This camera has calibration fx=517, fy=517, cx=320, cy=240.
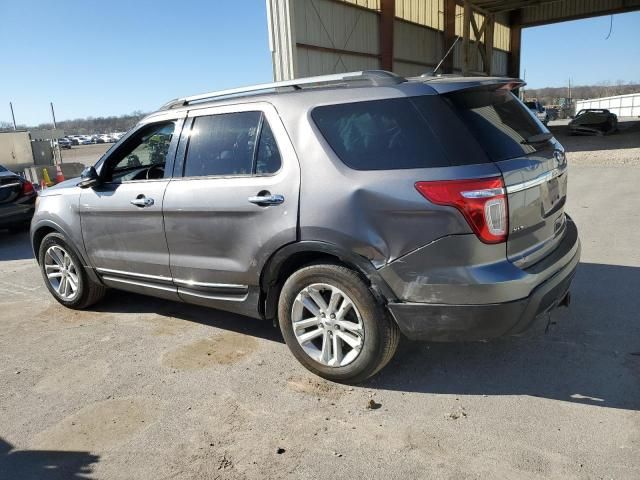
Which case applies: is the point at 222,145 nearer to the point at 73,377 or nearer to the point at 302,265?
the point at 302,265

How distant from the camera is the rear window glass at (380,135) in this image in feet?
9.57

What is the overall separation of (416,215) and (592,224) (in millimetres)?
5552

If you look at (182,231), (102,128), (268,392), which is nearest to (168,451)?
(268,392)

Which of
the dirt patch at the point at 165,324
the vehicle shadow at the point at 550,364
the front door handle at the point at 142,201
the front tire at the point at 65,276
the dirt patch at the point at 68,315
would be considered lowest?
the dirt patch at the point at 68,315

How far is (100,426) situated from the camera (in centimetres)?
309

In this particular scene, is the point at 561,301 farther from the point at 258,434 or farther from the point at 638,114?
the point at 638,114

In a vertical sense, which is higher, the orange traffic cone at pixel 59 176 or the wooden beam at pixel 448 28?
the wooden beam at pixel 448 28

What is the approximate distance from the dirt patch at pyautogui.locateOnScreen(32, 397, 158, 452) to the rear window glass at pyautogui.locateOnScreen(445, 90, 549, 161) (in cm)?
256

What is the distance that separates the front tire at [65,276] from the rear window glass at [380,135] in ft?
9.83

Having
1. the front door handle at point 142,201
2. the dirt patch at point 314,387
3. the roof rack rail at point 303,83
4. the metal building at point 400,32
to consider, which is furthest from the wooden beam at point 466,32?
the dirt patch at point 314,387

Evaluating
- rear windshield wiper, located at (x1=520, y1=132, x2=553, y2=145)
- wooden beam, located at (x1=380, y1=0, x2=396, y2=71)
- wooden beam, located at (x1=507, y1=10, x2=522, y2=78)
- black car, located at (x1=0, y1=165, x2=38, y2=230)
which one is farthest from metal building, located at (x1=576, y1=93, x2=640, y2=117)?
rear windshield wiper, located at (x1=520, y1=132, x2=553, y2=145)

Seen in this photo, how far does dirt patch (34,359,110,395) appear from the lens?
141 inches

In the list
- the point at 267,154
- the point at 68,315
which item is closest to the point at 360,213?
the point at 267,154

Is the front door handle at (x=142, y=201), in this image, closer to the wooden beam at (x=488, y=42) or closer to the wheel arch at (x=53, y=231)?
the wheel arch at (x=53, y=231)
